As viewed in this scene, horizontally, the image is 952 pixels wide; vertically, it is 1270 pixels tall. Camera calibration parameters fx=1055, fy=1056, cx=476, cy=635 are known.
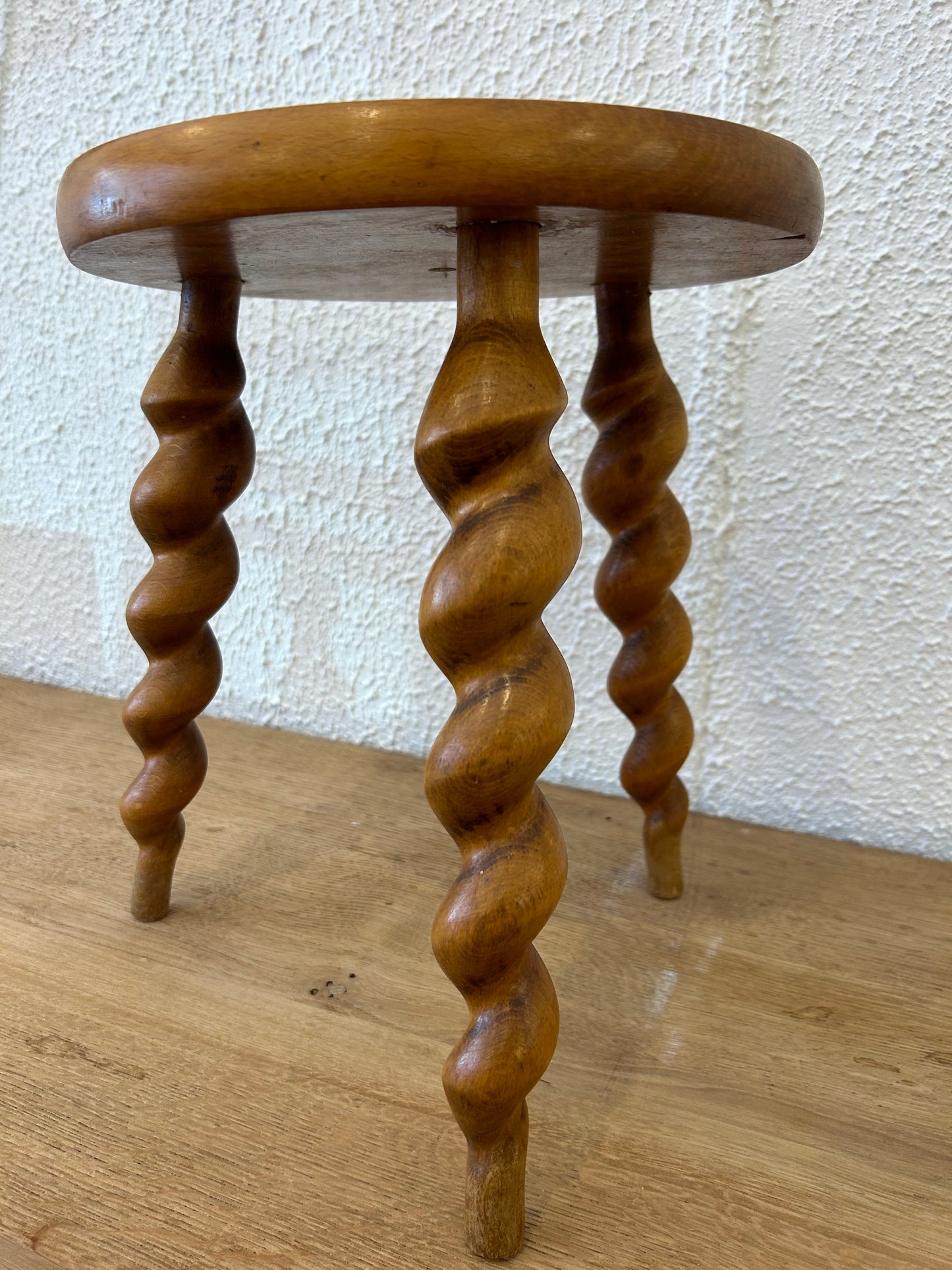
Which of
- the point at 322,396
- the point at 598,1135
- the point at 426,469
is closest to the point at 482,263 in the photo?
the point at 426,469

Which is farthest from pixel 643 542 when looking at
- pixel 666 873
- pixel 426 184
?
pixel 426 184

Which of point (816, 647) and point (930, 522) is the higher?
point (930, 522)

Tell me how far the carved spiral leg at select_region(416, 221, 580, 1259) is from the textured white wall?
0.47m

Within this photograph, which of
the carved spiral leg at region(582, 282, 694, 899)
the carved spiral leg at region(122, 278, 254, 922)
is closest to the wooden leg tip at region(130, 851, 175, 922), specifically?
the carved spiral leg at region(122, 278, 254, 922)

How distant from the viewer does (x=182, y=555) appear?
2.02ft

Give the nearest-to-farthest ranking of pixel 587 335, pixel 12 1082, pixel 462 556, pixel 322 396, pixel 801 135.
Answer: pixel 462 556 < pixel 12 1082 < pixel 801 135 < pixel 587 335 < pixel 322 396

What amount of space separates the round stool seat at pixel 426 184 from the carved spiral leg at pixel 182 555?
0.30 ft

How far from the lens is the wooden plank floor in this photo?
0.41 m

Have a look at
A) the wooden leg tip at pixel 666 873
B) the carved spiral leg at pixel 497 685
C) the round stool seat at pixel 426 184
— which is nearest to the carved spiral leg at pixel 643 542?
the wooden leg tip at pixel 666 873

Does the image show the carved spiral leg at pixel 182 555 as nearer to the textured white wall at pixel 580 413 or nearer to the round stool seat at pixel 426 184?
the round stool seat at pixel 426 184

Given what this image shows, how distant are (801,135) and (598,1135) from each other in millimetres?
698

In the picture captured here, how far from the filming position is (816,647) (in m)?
0.85

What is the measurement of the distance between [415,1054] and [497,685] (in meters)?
0.24

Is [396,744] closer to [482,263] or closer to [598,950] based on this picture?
[598,950]
